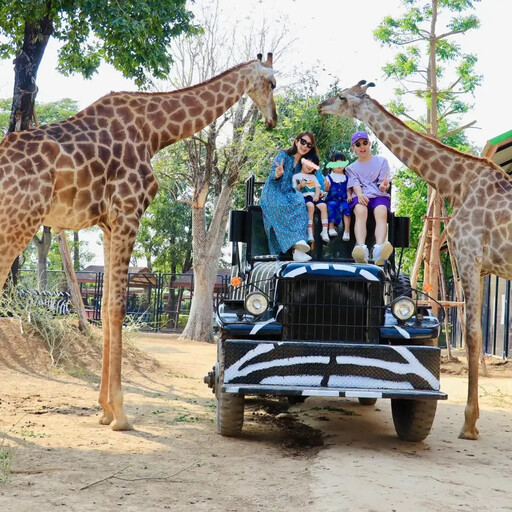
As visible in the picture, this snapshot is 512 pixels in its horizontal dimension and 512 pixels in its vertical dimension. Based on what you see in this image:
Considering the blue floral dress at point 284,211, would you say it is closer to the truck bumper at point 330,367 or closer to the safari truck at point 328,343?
the safari truck at point 328,343

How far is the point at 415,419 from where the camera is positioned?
696cm

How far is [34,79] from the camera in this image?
13.0 m

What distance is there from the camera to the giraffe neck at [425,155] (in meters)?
8.27

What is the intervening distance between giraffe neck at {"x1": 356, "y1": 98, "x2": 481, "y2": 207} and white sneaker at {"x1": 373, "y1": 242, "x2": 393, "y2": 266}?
1.15m

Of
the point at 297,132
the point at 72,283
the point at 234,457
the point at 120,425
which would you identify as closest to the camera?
the point at 234,457

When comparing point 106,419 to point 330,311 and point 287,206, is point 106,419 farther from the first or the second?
point 287,206

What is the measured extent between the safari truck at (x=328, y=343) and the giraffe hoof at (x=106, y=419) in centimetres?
112

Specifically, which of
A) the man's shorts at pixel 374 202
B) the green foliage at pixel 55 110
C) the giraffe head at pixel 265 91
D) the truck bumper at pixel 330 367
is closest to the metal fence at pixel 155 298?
the green foliage at pixel 55 110

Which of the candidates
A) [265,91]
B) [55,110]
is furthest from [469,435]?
[55,110]

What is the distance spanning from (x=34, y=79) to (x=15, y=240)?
7.18m

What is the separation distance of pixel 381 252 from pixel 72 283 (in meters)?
5.84

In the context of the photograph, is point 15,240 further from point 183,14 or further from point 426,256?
point 426,256

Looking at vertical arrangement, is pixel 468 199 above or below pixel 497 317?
above

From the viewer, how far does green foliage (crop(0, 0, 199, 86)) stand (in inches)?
454
